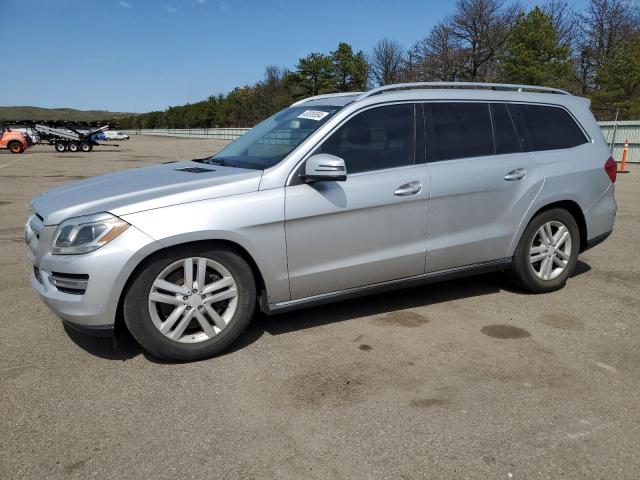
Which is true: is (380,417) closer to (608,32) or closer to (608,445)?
(608,445)

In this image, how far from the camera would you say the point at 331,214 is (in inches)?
150

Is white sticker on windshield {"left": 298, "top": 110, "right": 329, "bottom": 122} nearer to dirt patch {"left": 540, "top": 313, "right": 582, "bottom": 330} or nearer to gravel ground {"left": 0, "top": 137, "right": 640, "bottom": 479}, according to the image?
gravel ground {"left": 0, "top": 137, "right": 640, "bottom": 479}

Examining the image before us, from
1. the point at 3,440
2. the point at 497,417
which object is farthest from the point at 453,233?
the point at 3,440

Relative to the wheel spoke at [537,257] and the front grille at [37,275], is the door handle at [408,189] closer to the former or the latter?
the wheel spoke at [537,257]

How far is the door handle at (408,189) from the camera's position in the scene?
4.06 metres

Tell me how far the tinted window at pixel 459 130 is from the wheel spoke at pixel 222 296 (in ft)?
6.19

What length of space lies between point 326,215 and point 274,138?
37.5 inches

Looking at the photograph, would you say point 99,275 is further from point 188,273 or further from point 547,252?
point 547,252

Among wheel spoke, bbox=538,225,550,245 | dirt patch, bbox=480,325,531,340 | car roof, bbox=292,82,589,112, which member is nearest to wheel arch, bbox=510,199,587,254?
wheel spoke, bbox=538,225,550,245

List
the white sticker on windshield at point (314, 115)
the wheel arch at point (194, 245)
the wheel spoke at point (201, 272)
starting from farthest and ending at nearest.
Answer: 1. the white sticker on windshield at point (314, 115)
2. the wheel spoke at point (201, 272)
3. the wheel arch at point (194, 245)

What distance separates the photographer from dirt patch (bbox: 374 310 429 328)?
4289 mm

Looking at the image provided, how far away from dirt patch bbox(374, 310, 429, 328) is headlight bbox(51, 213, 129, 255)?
6.95 feet

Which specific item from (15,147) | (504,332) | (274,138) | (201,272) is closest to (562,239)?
(504,332)

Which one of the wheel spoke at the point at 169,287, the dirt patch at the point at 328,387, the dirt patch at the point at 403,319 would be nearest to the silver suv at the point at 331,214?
the wheel spoke at the point at 169,287
